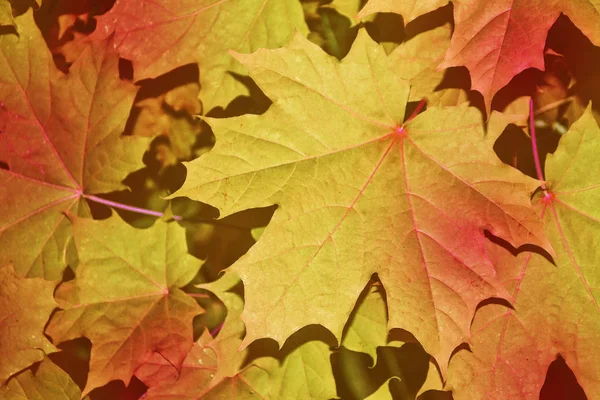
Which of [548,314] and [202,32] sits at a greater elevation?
[202,32]

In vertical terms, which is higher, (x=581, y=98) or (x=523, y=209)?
(x=581, y=98)

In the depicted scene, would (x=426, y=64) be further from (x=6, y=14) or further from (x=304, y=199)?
(x=6, y=14)

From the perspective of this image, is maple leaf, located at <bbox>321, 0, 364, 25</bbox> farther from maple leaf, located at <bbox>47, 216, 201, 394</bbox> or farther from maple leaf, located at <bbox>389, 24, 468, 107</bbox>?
maple leaf, located at <bbox>47, 216, 201, 394</bbox>

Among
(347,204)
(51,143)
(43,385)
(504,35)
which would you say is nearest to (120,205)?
A: (51,143)

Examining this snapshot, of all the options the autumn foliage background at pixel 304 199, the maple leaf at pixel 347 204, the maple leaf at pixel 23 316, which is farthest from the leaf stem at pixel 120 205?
the maple leaf at pixel 347 204

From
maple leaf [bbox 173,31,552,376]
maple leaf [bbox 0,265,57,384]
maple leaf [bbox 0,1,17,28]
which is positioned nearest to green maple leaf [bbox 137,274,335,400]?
maple leaf [bbox 173,31,552,376]

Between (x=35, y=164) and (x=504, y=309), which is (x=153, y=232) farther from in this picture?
(x=504, y=309)

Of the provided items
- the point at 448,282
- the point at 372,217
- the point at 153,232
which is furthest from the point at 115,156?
the point at 448,282
